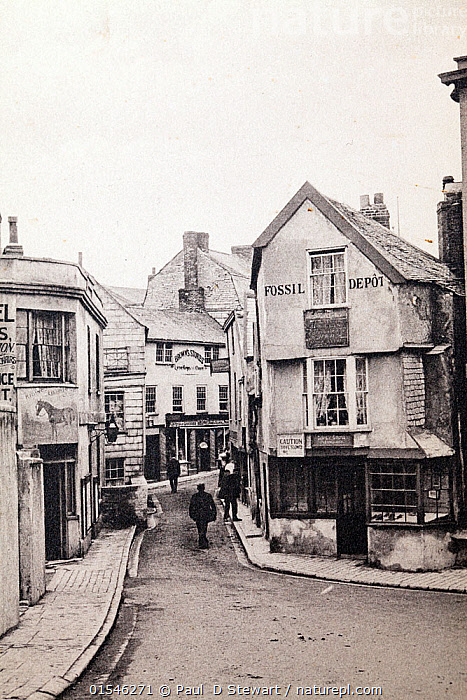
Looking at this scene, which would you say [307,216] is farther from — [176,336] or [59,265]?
[176,336]

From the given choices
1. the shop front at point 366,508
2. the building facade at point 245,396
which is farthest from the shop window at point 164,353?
the shop front at point 366,508

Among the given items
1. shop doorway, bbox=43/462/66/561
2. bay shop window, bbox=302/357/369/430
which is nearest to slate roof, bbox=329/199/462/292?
bay shop window, bbox=302/357/369/430

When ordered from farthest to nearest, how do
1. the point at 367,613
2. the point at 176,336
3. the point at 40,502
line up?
the point at 176,336 → the point at 40,502 → the point at 367,613

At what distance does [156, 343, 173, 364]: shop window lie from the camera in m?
42.4

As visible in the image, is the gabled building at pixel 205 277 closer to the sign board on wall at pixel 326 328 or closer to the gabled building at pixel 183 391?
the gabled building at pixel 183 391

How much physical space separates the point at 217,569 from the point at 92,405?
6548 millimetres

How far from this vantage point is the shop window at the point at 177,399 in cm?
4325

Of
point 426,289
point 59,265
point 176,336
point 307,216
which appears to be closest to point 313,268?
point 307,216

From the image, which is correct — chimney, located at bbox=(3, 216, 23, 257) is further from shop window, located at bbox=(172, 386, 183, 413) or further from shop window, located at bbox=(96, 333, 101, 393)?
shop window, located at bbox=(172, 386, 183, 413)

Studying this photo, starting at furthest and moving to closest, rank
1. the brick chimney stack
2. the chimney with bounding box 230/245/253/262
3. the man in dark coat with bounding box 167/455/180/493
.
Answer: the chimney with bounding box 230/245/253/262, the man in dark coat with bounding box 167/455/180/493, the brick chimney stack

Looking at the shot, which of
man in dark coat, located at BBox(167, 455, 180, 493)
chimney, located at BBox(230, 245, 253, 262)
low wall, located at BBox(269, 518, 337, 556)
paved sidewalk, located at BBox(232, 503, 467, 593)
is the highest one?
chimney, located at BBox(230, 245, 253, 262)

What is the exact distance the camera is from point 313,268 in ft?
63.8

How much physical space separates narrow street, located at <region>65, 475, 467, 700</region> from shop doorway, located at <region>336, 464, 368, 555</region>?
2555 mm

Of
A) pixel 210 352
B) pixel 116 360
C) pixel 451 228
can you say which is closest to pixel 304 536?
pixel 451 228
